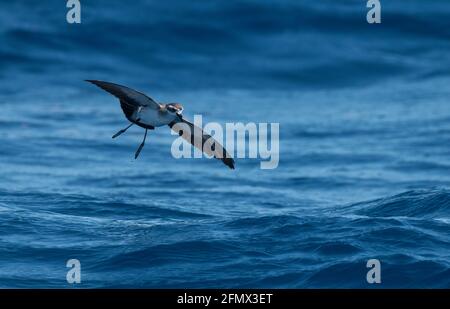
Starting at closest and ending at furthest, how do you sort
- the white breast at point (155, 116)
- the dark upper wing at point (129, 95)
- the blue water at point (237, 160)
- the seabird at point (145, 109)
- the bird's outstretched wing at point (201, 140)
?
the dark upper wing at point (129, 95) → the seabird at point (145, 109) → the white breast at point (155, 116) → the bird's outstretched wing at point (201, 140) → the blue water at point (237, 160)

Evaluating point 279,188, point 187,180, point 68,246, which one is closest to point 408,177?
point 279,188

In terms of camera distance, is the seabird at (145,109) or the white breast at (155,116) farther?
the white breast at (155,116)

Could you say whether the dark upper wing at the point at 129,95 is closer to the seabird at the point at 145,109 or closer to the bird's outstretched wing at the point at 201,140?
the seabird at the point at 145,109

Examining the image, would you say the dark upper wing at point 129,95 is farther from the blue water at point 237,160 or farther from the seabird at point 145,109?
the blue water at point 237,160

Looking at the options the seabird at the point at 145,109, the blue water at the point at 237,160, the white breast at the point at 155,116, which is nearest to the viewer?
the seabird at the point at 145,109

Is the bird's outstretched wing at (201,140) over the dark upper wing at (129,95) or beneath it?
beneath

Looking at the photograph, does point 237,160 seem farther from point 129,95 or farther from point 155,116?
point 129,95

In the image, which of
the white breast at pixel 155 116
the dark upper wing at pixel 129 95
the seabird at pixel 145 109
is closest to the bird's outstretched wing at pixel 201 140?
the seabird at pixel 145 109
